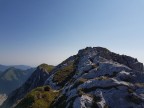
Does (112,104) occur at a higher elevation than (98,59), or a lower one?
lower

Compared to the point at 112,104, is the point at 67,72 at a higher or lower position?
higher

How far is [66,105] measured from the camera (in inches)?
2138

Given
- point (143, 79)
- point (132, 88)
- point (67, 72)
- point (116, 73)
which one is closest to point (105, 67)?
point (116, 73)

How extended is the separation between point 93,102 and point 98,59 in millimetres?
56964

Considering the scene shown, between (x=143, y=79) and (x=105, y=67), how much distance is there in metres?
14.0

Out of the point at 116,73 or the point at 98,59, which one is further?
the point at 98,59

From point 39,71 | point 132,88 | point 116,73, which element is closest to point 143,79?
point 116,73

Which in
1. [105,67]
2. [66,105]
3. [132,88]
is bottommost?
[66,105]

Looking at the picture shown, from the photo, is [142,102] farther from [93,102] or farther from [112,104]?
[93,102]

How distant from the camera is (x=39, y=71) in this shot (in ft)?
566

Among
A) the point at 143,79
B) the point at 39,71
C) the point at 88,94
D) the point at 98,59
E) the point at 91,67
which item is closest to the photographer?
the point at 88,94

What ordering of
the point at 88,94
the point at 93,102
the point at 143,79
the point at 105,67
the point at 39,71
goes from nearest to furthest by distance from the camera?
the point at 93,102 < the point at 88,94 < the point at 143,79 < the point at 105,67 < the point at 39,71

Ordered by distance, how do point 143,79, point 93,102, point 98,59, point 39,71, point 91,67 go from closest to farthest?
point 93,102 → point 143,79 → point 91,67 → point 98,59 → point 39,71

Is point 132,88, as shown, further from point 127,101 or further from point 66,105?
point 66,105
